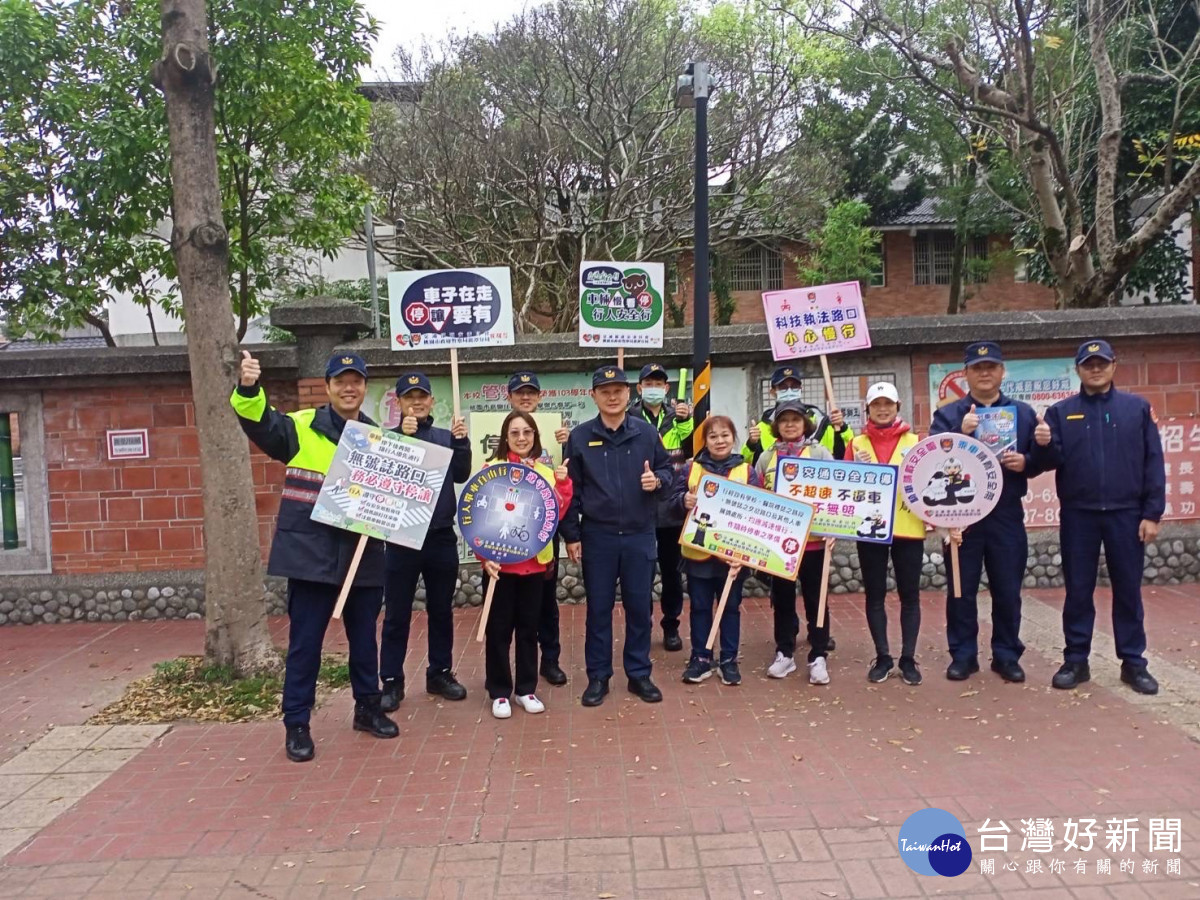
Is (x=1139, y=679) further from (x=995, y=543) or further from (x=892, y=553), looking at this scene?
(x=892, y=553)

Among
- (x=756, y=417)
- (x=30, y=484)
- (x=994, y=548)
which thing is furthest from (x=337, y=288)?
(x=994, y=548)

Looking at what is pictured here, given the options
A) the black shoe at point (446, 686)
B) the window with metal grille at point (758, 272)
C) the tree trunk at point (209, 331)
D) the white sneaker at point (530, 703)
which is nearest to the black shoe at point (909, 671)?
the white sneaker at point (530, 703)

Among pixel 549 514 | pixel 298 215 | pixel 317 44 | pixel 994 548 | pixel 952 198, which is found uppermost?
pixel 952 198

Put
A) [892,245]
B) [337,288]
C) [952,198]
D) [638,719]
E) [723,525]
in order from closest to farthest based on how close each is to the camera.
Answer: [638,719]
[723,525]
[337,288]
[952,198]
[892,245]

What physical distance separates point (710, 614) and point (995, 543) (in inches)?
70.1

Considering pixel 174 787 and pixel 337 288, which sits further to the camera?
pixel 337 288

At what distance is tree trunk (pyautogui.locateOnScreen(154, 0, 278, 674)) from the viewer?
5715 millimetres

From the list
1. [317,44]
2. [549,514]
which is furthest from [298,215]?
[549,514]

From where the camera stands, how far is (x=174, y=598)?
26.0 feet

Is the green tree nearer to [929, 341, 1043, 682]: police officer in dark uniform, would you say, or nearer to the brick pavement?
the brick pavement

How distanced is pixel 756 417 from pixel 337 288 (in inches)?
527

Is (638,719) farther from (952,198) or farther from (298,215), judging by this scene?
(952,198)

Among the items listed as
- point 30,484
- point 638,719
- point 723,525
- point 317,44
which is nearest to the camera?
point 638,719

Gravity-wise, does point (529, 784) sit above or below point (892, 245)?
below
